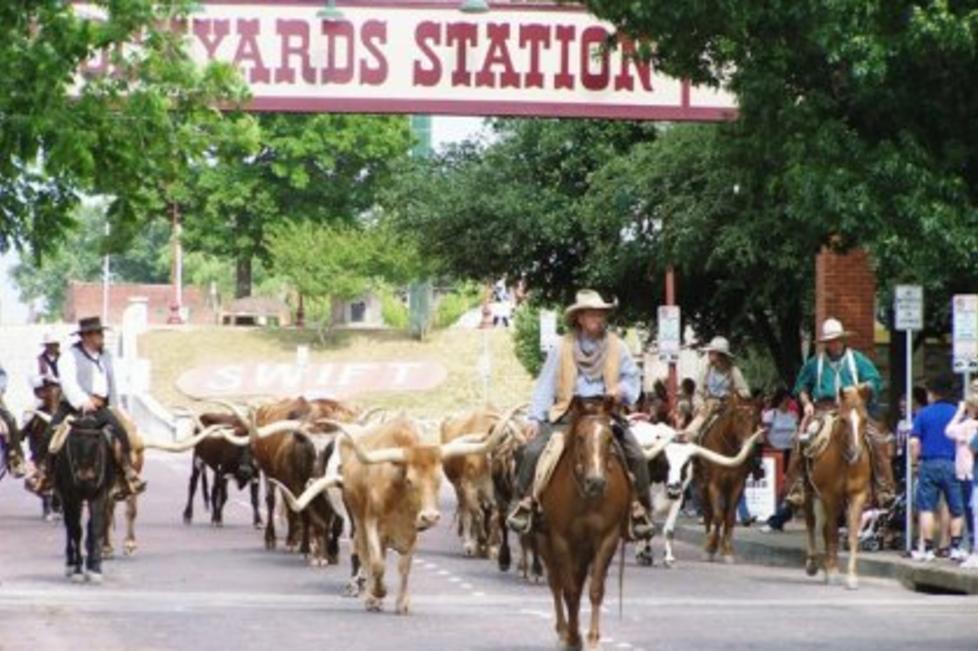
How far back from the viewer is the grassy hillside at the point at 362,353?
94750mm

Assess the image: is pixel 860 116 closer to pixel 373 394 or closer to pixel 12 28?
pixel 12 28

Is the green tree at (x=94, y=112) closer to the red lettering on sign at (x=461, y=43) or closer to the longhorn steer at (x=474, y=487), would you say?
the longhorn steer at (x=474, y=487)

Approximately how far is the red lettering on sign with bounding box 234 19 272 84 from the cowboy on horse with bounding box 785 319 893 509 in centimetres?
938

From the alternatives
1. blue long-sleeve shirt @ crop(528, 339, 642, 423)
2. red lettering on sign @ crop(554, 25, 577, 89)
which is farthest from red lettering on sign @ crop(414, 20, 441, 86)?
blue long-sleeve shirt @ crop(528, 339, 642, 423)

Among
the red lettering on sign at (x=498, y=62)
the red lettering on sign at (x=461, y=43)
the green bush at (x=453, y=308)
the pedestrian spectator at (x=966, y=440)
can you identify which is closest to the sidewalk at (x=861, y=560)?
the pedestrian spectator at (x=966, y=440)

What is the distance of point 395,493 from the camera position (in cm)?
2273

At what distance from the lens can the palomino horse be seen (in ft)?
89.2

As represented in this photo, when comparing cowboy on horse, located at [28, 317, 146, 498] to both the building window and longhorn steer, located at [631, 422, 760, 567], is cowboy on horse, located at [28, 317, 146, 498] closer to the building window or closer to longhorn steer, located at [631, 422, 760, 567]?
longhorn steer, located at [631, 422, 760, 567]

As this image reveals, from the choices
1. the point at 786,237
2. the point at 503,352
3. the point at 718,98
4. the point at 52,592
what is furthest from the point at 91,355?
the point at 503,352

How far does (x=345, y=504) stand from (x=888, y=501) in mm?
8672

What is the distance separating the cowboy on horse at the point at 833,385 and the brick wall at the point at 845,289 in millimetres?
10163

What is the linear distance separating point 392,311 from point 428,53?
8179cm

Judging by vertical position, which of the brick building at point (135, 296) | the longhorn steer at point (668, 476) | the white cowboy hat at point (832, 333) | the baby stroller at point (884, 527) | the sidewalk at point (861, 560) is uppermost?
the brick building at point (135, 296)

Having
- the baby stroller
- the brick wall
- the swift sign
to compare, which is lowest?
the baby stroller
